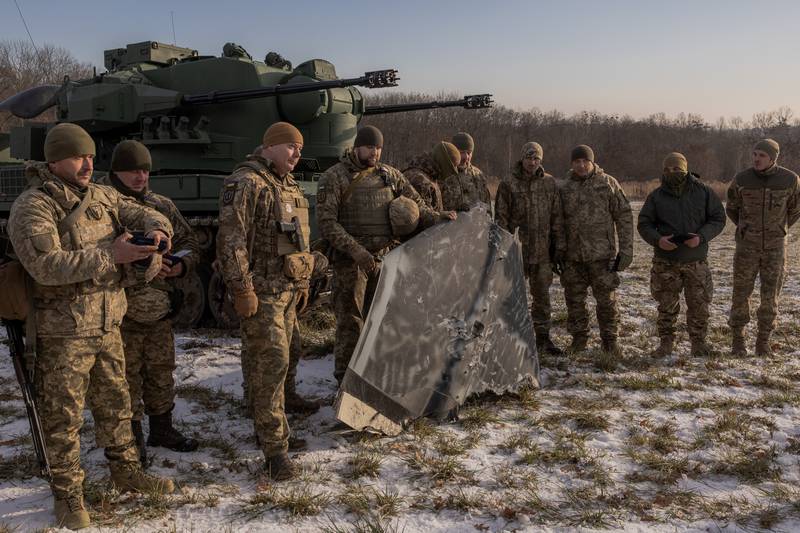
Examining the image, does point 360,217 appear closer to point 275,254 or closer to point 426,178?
point 426,178

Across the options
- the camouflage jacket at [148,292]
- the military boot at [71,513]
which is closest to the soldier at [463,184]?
the camouflage jacket at [148,292]

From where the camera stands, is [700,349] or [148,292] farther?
[700,349]

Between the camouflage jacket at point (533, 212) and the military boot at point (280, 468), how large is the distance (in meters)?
3.40

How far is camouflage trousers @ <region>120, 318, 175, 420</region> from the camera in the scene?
4.15m

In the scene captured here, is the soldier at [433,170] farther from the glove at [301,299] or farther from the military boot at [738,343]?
the military boot at [738,343]

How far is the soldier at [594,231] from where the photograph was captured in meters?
6.32

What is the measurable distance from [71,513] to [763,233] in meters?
6.14

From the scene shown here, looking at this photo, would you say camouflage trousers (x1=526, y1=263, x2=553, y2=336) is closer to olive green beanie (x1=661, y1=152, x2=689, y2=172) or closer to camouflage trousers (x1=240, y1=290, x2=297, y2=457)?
olive green beanie (x1=661, y1=152, x2=689, y2=172)

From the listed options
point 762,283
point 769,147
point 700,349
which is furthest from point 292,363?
point 769,147

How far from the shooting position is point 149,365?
429cm

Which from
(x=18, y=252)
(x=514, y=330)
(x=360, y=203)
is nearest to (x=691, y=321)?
(x=514, y=330)

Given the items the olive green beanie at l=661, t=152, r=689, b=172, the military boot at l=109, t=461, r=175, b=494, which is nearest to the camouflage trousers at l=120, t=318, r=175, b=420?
the military boot at l=109, t=461, r=175, b=494

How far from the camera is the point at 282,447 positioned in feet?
12.9

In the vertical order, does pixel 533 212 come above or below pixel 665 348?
above
